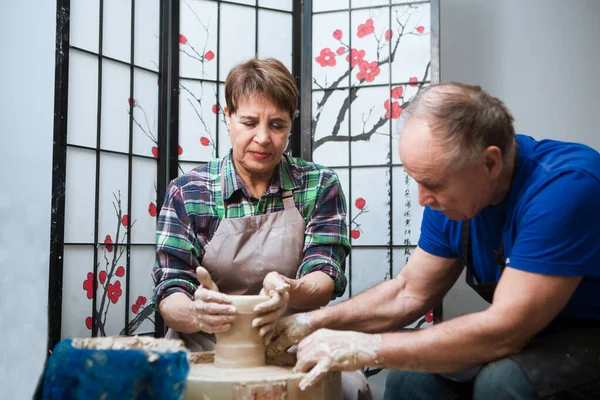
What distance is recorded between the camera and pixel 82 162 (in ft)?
10.6

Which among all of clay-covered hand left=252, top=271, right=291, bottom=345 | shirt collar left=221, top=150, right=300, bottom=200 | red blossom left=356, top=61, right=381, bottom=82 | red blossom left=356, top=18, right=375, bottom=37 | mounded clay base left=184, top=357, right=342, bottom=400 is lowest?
mounded clay base left=184, top=357, right=342, bottom=400

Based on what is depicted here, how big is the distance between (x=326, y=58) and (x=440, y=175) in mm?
2401

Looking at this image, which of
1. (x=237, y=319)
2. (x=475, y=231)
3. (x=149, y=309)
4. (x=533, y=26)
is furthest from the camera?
(x=533, y=26)

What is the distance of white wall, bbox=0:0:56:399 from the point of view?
2.80 m

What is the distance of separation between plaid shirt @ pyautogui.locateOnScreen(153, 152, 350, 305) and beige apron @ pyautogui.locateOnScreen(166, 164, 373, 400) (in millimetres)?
43

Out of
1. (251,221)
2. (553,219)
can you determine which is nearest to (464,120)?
(553,219)

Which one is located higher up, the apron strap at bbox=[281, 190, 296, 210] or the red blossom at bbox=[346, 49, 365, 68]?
the red blossom at bbox=[346, 49, 365, 68]

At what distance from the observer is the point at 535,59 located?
406 centimetres

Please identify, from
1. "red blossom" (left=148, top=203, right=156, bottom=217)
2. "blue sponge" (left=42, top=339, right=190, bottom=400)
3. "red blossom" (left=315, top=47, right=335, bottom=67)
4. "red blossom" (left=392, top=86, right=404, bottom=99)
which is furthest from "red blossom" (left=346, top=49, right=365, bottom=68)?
"blue sponge" (left=42, top=339, right=190, bottom=400)

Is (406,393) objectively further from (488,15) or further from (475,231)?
(488,15)

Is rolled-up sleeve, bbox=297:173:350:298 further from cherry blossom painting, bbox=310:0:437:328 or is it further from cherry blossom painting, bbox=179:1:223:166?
cherry blossom painting, bbox=179:1:223:166

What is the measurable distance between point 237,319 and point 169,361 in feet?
1.56

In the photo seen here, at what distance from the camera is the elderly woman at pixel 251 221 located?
231 centimetres

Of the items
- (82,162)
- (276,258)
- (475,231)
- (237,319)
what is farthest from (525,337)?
(82,162)
